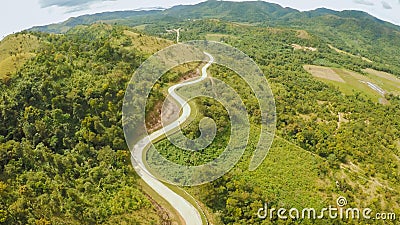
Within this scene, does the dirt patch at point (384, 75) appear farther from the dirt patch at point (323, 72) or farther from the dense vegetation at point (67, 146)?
the dense vegetation at point (67, 146)

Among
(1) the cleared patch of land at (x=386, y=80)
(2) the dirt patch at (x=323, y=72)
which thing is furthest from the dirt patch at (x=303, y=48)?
(2) the dirt patch at (x=323, y=72)

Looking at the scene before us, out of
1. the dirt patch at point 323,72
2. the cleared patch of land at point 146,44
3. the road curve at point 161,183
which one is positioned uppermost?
the cleared patch of land at point 146,44

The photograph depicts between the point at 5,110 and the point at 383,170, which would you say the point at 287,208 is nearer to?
the point at 383,170

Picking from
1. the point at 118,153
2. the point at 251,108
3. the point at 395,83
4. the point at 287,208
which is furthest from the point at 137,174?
the point at 395,83

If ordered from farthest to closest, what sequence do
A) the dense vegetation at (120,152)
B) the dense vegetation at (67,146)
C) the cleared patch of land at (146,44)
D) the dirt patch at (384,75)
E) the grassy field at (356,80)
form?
the dirt patch at (384,75) < the grassy field at (356,80) < the cleared patch of land at (146,44) < the dense vegetation at (120,152) < the dense vegetation at (67,146)

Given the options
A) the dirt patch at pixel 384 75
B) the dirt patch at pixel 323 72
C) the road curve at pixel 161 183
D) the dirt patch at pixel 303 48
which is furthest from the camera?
the dirt patch at pixel 303 48

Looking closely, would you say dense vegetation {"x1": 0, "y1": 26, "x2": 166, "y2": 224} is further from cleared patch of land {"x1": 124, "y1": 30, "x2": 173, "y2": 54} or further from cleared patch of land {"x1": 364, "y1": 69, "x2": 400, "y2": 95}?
cleared patch of land {"x1": 364, "y1": 69, "x2": 400, "y2": 95}

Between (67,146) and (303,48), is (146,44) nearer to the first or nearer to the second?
(67,146)
